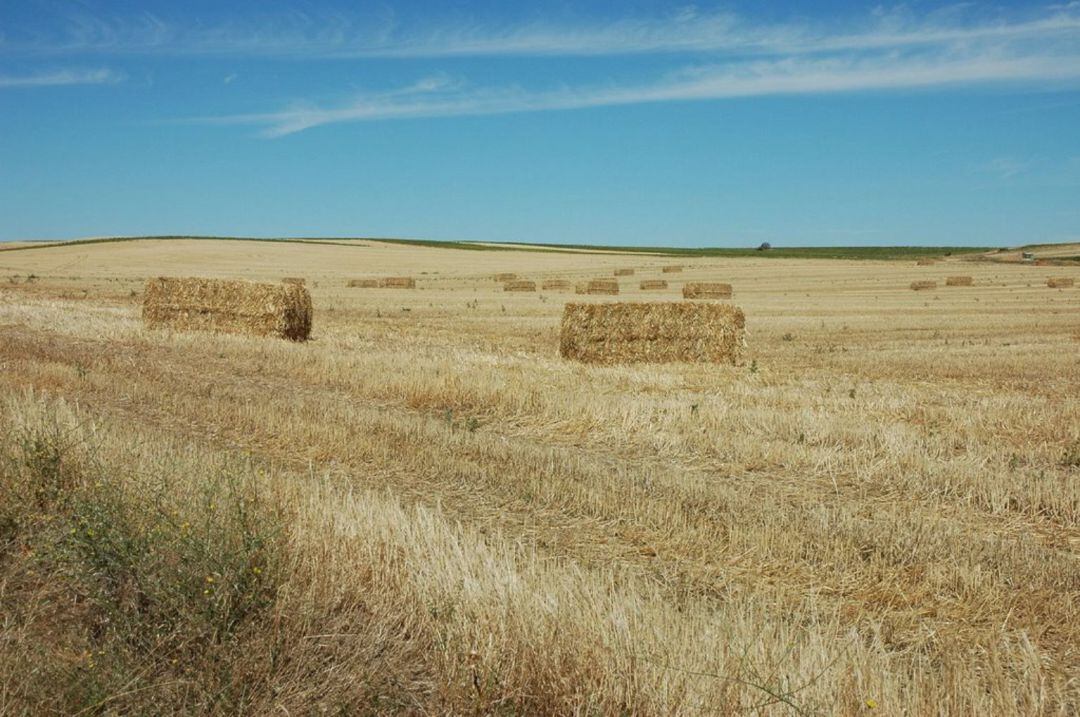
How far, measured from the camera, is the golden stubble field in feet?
12.8

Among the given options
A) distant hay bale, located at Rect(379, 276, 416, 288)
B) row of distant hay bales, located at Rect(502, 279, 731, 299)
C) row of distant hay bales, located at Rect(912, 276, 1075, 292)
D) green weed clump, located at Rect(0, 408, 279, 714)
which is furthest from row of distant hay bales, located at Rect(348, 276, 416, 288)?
green weed clump, located at Rect(0, 408, 279, 714)

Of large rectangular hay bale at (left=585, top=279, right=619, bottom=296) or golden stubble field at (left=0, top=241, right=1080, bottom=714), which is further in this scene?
large rectangular hay bale at (left=585, top=279, right=619, bottom=296)

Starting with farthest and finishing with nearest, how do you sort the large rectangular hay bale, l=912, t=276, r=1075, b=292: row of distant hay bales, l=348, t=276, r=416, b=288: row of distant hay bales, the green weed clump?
l=348, t=276, r=416, b=288: row of distant hay bales, l=912, t=276, r=1075, b=292: row of distant hay bales, the large rectangular hay bale, the green weed clump

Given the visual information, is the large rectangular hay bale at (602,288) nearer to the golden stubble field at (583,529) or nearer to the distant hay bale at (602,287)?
the distant hay bale at (602,287)

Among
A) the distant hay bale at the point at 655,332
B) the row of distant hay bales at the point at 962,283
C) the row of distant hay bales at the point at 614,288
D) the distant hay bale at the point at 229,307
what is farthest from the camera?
the row of distant hay bales at the point at 962,283

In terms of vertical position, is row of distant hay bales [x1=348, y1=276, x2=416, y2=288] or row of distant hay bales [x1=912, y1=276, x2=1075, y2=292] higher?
row of distant hay bales [x1=912, y1=276, x2=1075, y2=292]

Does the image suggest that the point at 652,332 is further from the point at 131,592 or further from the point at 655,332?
the point at 131,592

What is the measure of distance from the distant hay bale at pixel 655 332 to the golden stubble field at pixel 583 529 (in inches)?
36.3

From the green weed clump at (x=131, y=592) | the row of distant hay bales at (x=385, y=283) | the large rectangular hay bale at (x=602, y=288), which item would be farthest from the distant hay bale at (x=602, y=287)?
the green weed clump at (x=131, y=592)

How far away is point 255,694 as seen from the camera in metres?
3.90

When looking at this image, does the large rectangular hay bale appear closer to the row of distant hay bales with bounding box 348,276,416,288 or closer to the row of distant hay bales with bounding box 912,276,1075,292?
the row of distant hay bales with bounding box 348,276,416,288

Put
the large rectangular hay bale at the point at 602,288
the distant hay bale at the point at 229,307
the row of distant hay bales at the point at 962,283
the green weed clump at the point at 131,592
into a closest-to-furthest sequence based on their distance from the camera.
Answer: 1. the green weed clump at the point at 131,592
2. the distant hay bale at the point at 229,307
3. the large rectangular hay bale at the point at 602,288
4. the row of distant hay bales at the point at 962,283

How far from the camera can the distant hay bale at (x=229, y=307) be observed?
20.5 m

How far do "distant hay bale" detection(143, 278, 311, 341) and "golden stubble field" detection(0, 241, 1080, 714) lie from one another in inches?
129
